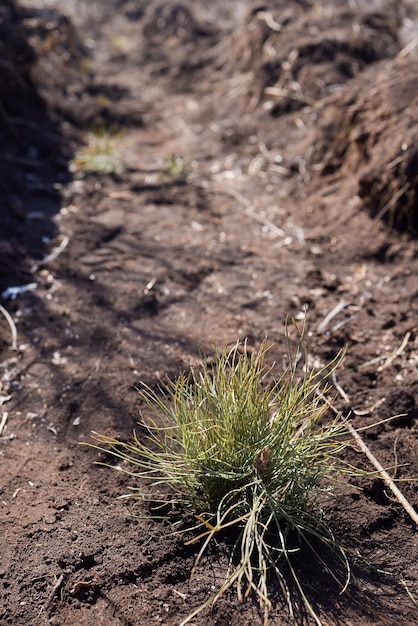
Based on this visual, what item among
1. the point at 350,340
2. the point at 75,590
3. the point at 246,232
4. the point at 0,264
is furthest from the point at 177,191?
the point at 75,590

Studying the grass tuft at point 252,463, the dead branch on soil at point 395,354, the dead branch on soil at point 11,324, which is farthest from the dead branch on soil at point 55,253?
the dead branch on soil at point 395,354

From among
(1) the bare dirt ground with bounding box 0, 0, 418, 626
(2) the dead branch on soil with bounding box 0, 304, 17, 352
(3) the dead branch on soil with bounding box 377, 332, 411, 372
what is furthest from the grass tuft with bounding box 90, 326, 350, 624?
(2) the dead branch on soil with bounding box 0, 304, 17, 352

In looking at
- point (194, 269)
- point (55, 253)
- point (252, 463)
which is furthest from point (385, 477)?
point (55, 253)

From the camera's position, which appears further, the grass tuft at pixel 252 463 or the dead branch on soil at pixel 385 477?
the dead branch on soil at pixel 385 477

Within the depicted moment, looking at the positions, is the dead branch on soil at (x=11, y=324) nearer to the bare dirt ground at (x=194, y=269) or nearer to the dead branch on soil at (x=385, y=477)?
the bare dirt ground at (x=194, y=269)

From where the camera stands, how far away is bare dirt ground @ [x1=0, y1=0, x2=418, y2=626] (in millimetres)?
1928

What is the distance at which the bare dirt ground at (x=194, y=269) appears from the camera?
6.32ft

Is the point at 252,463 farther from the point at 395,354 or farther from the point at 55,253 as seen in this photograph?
the point at 55,253

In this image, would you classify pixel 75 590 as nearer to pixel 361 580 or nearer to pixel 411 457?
pixel 361 580

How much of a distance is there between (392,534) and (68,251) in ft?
8.29

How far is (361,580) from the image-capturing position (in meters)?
1.88

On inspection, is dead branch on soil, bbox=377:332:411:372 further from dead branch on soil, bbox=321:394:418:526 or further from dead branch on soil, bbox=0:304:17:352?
dead branch on soil, bbox=0:304:17:352

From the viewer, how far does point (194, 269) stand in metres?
3.55

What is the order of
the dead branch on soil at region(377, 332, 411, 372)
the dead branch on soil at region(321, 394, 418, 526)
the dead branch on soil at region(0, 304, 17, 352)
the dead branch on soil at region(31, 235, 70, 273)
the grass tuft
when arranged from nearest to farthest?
1. the grass tuft
2. the dead branch on soil at region(321, 394, 418, 526)
3. the dead branch on soil at region(377, 332, 411, 372)
4. the dead branch on soil at region(0, 304, 17, 352)
5. the dead branch on soil at region(31, 235, 70, 273)
